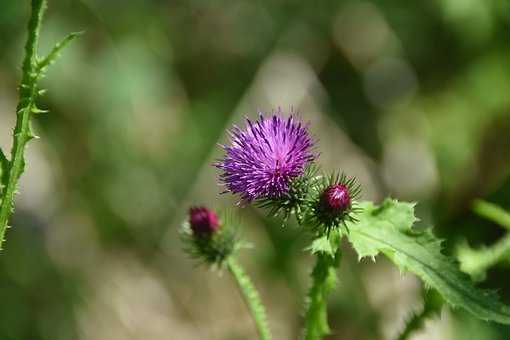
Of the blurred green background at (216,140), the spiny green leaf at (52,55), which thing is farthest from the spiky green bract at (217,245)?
the blurred green background at (216,140)

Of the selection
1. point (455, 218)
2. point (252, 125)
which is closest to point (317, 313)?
point (252, 125)

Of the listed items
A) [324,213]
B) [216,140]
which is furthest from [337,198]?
[216,140]

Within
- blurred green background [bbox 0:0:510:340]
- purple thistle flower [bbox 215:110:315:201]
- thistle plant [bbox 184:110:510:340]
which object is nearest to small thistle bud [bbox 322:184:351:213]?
thistle plant [bbox 184:110:510:340]

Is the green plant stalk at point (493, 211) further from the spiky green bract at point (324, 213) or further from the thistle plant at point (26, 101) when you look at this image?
the thistle plant at point (26, 101)

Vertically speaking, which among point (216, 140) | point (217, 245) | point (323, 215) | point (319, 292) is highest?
point (216, 140)

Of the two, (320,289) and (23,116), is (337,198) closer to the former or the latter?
(320,289)

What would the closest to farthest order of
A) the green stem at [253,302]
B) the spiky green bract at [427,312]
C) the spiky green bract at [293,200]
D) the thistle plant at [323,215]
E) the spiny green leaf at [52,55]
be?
the spiny green leaf at [52,55], the thistle plant at [323,215], the spiky green bract at [293,200], the green stem at [253,302], the spiky green bract at [427,312]

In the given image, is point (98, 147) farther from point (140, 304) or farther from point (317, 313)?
point (317, 313)
